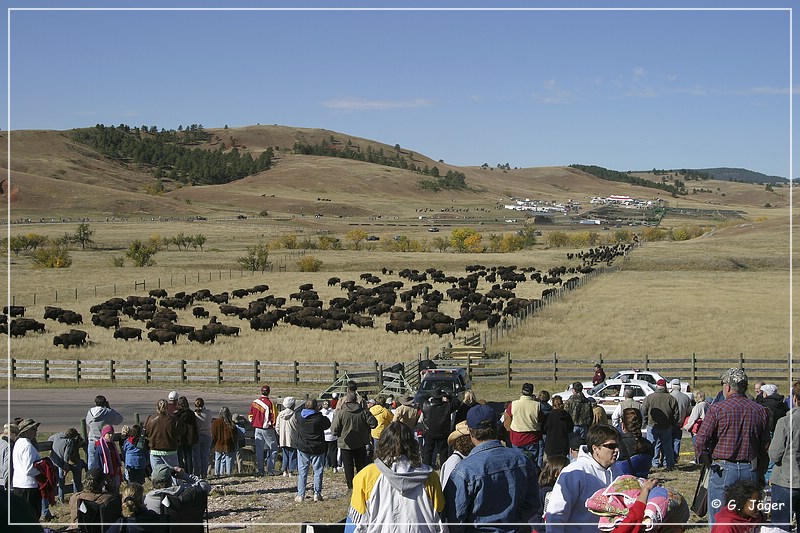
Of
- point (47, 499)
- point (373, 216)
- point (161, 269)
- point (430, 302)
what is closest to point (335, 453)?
point (47, 499)

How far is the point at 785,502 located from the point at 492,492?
3.52 metres

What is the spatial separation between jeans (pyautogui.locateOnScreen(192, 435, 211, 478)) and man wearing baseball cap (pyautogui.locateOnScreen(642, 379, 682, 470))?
668cm

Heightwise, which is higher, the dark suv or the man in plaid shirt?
the man in plaid shirt

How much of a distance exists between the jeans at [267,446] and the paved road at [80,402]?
24.1 ft

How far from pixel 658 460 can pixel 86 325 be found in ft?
113

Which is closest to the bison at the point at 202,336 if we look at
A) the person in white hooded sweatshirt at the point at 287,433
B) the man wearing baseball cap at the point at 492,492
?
the person in white hooded sweatshirt at the point at 287,433

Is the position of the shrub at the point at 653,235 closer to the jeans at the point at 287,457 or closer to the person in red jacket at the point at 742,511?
the jeans at the point at 287,457

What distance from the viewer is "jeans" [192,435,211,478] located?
13163mm

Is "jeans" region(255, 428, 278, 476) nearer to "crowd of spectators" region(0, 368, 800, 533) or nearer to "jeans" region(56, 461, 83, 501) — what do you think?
"crowd of spectators" region(0, 368, 800, 533)

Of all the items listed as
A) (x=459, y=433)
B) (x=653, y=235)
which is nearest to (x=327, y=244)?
(x=653, y=235)

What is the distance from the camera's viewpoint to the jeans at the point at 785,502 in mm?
7910

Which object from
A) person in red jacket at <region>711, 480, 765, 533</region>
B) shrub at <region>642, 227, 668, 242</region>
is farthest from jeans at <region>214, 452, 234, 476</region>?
shrub at <region>642, 227, 668, 242</region>

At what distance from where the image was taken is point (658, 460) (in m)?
13.7

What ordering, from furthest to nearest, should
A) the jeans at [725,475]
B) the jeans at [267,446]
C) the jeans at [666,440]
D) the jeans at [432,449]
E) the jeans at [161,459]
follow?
the jeans at [267,446]
the jeans at [666,440]
the jeans at [432,449]
the jeans at [161,459]
the jeans at [725,475]
